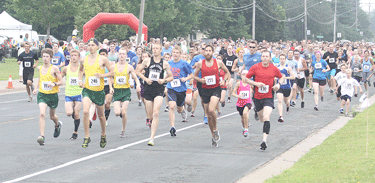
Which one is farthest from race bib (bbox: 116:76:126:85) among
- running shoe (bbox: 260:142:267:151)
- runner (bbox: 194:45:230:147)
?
running shoe (bbox: 260:142:267:151)

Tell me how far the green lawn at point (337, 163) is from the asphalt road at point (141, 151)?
2.30ft

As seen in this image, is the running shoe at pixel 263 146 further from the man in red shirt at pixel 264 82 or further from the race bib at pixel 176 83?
the race bib at pixel 176 83

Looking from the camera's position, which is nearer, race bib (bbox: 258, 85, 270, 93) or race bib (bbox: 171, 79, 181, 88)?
race bib (bbox: 258, 85, 270, 93)

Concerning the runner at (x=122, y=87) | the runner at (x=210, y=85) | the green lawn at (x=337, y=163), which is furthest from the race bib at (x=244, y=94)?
the runner at (x=122, y=87)

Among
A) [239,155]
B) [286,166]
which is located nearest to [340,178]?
[286,166]

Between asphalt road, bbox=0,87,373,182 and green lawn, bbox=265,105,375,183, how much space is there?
0.70 m

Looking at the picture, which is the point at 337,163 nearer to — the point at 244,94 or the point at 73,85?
the point at 244,94

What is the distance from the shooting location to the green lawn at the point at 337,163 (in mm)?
7480

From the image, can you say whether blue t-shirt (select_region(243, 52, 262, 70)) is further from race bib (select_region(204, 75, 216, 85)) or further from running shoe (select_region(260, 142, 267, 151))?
running shoe (select_region(260, 142, 267, 151))

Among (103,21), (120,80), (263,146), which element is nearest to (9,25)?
(103,21)

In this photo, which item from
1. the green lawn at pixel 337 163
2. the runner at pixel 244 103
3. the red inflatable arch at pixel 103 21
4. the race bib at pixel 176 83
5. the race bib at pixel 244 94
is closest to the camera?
the green lawn at pixel 337 163

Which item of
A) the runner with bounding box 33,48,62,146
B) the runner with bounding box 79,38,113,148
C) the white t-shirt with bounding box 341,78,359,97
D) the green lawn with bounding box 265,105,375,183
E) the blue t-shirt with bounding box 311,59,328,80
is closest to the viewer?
the green lawn with bounding box 265,105,375,183

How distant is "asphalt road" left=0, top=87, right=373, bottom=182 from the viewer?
8062 millimetres

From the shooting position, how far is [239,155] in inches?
387
